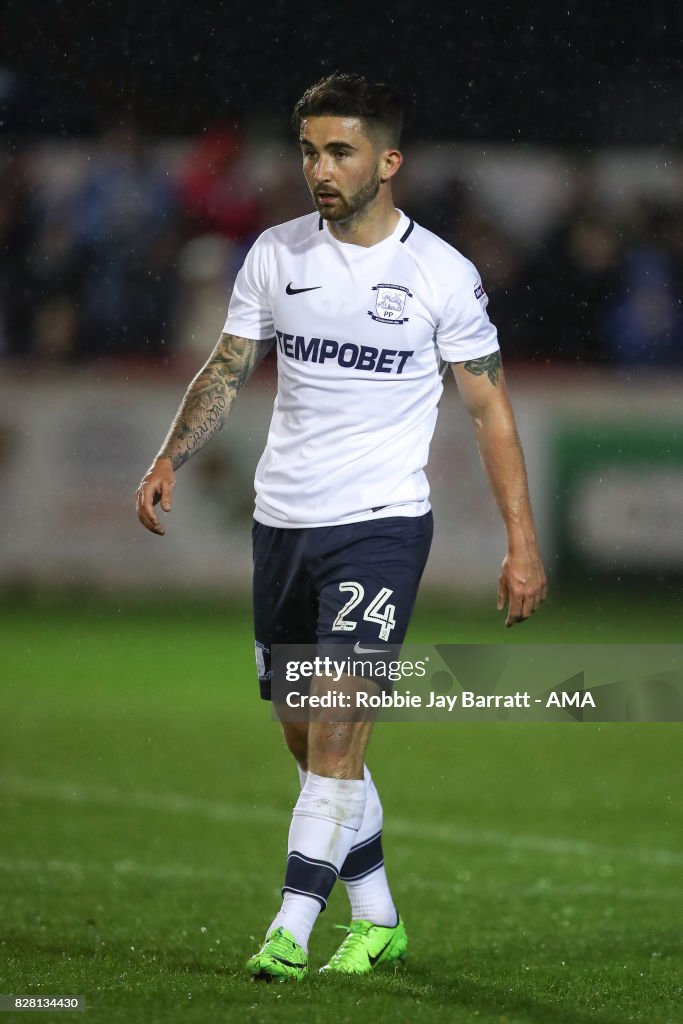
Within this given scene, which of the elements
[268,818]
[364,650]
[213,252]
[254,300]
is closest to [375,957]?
[364,650]

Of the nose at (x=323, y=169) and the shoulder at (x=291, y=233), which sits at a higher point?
the nose at (x=323, y=169)

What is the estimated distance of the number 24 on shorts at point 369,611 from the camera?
14.3ft

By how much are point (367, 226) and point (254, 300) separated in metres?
0.38

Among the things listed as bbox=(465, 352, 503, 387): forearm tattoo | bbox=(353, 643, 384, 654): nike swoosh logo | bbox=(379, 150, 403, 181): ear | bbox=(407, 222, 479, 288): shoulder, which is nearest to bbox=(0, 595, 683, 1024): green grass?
bbox=(353, 643, 384, 654): nike swoosh logo

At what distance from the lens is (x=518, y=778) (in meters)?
8.08

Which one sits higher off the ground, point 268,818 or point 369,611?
point 369,611

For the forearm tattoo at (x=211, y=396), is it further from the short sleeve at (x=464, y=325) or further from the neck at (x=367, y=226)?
the short sleeve at (x=464, y=325)

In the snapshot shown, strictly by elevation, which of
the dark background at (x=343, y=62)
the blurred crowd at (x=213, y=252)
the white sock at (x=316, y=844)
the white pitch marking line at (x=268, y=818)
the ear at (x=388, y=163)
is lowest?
the white pitch marking line at (x=268, y=818)

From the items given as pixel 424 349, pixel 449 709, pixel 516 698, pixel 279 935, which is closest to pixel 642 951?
pixel 279 935

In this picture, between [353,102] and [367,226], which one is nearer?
[353,102]

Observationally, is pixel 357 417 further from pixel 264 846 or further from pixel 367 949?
pixel 264 846

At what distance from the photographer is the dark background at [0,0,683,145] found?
45.3ft

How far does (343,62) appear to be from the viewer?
548 inches

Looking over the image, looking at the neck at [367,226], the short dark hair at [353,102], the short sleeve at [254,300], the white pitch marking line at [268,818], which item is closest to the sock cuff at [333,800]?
the short sleeve at [254,300]
